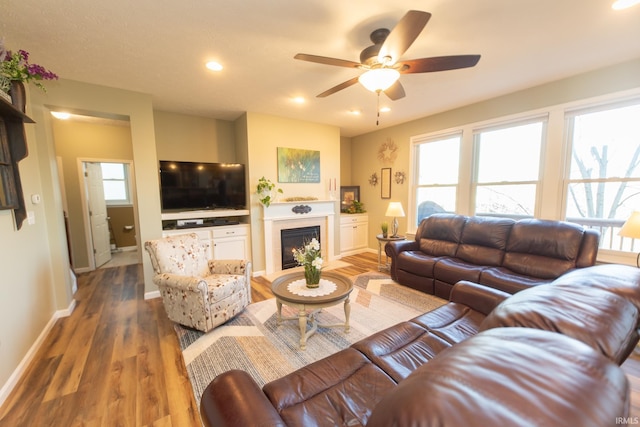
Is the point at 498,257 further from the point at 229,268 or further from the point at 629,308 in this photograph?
the point at 229,268

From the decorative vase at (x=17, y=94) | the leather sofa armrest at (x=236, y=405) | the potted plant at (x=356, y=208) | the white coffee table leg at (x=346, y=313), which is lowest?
the white coffee table leg at (x=346, y=313)

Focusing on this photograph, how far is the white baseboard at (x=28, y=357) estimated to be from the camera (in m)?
1.71

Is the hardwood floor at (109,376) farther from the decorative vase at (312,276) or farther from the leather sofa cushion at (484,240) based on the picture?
the leather sofa cushion at (484,240)

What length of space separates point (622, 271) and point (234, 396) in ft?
5.24

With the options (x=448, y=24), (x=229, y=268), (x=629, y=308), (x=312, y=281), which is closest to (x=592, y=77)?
(x=448, y=24)

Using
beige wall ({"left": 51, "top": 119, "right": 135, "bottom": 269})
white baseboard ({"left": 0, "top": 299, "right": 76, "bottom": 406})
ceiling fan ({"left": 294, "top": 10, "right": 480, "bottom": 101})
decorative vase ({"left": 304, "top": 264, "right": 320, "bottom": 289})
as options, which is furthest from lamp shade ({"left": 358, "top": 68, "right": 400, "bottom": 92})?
beige wall ({"left": 51, "top": 119, "right": 135, "bottom": 269})

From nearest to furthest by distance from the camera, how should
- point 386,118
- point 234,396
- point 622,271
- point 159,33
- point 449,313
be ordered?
point 234,396
point 622,271
point 449,313
point 159,33
point 386,118

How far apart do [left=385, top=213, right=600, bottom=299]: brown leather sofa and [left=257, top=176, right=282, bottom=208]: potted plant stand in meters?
2.03

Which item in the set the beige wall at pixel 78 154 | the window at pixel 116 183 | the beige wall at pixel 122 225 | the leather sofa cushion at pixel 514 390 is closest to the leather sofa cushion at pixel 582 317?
the leather sofa cushion at pixel 514 390

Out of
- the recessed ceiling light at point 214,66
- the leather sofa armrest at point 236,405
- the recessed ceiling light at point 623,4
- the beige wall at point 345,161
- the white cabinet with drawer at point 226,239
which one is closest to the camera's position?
the leather sofa armrest at point 236,405

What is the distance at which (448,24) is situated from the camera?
192 centimetres

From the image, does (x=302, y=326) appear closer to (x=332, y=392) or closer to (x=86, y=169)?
(x=332, y=392)

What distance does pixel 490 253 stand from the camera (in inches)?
123

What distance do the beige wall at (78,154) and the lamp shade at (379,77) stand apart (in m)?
4.68
